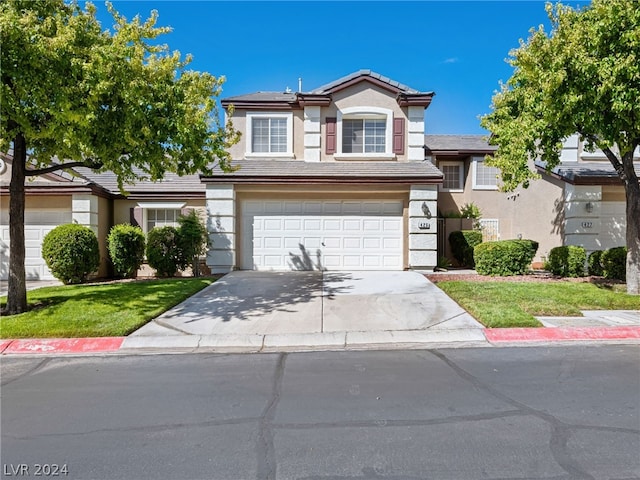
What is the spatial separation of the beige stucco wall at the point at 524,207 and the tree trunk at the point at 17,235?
1565 centimetres

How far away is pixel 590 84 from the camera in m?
8.75

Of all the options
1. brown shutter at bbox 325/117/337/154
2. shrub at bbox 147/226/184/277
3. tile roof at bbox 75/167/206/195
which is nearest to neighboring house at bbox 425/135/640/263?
brown shutter at bbox 325/117/337/154

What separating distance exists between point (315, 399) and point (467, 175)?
54.3 feet

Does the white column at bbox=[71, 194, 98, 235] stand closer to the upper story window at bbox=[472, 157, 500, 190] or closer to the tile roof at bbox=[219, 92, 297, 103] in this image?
the tile roof at bbox=[219, 92, 297, 103]

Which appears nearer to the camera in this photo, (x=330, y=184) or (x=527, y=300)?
(x=527, y=300)

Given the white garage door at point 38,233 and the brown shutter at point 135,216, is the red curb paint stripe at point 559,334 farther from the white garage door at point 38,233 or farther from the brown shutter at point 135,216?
the white garage door at point 38,233

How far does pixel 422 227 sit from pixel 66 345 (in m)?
10.8

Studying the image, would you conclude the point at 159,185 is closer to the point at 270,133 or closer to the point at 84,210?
the point at 84,210

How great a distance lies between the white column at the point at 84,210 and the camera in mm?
14125

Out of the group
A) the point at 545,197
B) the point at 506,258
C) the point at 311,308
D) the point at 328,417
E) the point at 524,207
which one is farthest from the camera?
the point at 524,207

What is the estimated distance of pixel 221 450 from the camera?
3594 millimetres

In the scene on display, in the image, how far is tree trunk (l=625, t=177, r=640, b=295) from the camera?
10.5 m

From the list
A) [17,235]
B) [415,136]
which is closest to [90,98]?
[17,235]

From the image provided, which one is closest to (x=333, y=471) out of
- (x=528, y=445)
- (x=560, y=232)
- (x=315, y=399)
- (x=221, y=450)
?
(x=221, y=450)
